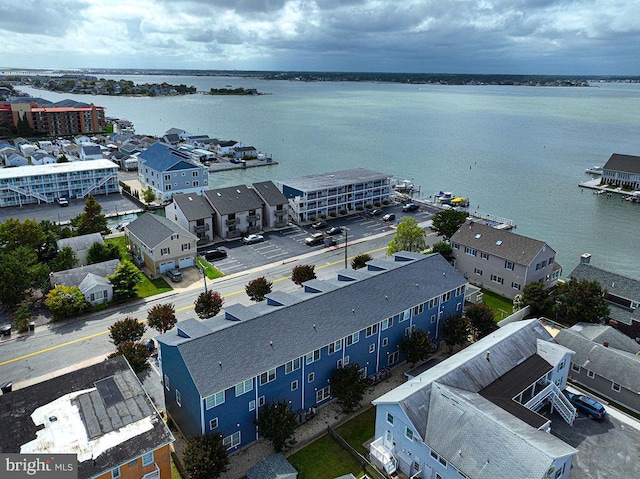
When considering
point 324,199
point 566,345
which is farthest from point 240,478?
point 324,199

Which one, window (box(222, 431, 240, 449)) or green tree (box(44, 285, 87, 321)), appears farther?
green tree (box(44, 285, 87, 321))

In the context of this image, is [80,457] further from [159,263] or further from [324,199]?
[324,199]

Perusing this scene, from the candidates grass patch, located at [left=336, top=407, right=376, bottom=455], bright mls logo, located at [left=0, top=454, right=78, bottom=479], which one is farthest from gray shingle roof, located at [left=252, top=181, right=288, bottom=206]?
bright mls logo, located at [left=0, top=454, right=78, bottom=479]

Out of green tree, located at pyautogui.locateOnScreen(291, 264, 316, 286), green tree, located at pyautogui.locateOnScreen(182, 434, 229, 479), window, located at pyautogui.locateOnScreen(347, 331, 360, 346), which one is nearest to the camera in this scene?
green tree, located at pyautogui.locateOnScreen(182, 434, 229, 479)

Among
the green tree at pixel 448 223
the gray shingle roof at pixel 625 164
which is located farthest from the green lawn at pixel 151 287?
the gray shingle roof at pixel 625 164

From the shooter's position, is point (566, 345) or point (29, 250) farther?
point (29, 250)

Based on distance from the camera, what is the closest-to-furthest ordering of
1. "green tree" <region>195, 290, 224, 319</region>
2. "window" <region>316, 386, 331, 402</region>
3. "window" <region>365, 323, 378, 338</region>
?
"window" <region>316, 386, 331, 402</region>
"window" <region>365, 323, 378, 338</region>
"green tree" <region>195, 290, 224, 319</region>

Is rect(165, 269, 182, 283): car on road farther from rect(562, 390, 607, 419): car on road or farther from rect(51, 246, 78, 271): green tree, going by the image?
rect(562, 390, 607, 419): car on road
